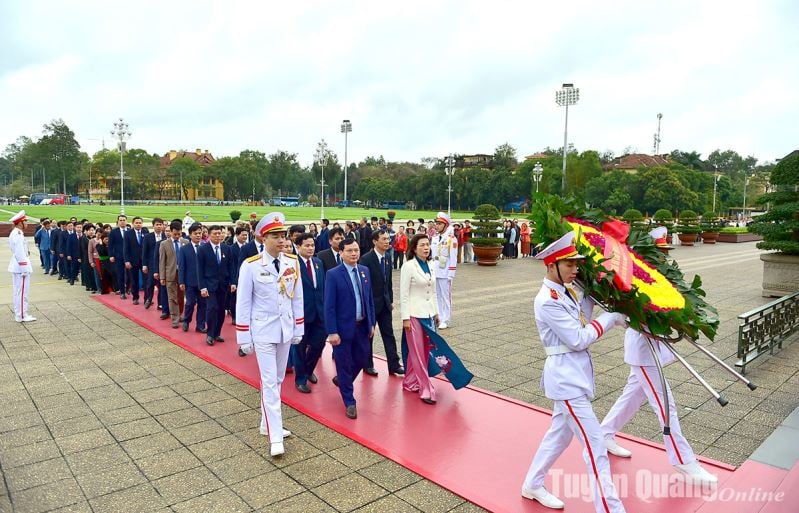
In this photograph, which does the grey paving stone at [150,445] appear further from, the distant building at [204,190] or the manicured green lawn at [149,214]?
the distant building at [204,190]

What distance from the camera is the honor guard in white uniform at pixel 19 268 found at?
843 centimetres

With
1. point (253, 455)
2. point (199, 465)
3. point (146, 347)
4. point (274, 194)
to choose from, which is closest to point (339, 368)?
point (253, 455)

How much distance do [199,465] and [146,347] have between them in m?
3.88

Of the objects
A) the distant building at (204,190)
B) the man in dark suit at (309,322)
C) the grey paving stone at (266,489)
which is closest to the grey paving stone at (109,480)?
the grey paving stone at (266,489)

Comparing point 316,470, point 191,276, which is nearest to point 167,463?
point 316,470

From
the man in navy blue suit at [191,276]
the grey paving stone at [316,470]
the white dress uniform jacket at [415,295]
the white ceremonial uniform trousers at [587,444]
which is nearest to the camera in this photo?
the white ceremonial uniform trousers at [587,444]

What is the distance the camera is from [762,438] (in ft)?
14.4

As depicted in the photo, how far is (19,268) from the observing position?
848 cm

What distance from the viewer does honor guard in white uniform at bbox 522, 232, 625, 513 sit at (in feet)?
9.89

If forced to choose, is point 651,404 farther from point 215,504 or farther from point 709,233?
point 709,233

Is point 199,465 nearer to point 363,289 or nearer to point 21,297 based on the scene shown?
point 363,289

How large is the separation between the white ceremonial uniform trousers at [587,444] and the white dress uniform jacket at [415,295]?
84.0 inches

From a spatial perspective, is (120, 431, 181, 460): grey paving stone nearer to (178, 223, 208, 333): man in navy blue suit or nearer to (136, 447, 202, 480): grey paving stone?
(136, 447, 202, 480): grey paving stone

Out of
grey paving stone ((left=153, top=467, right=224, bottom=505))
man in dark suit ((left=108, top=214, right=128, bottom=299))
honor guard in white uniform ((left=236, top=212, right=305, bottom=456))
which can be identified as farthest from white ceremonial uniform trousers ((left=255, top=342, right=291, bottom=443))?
man in dark suit ((left=108, top=214, right=128, bottom=299))
